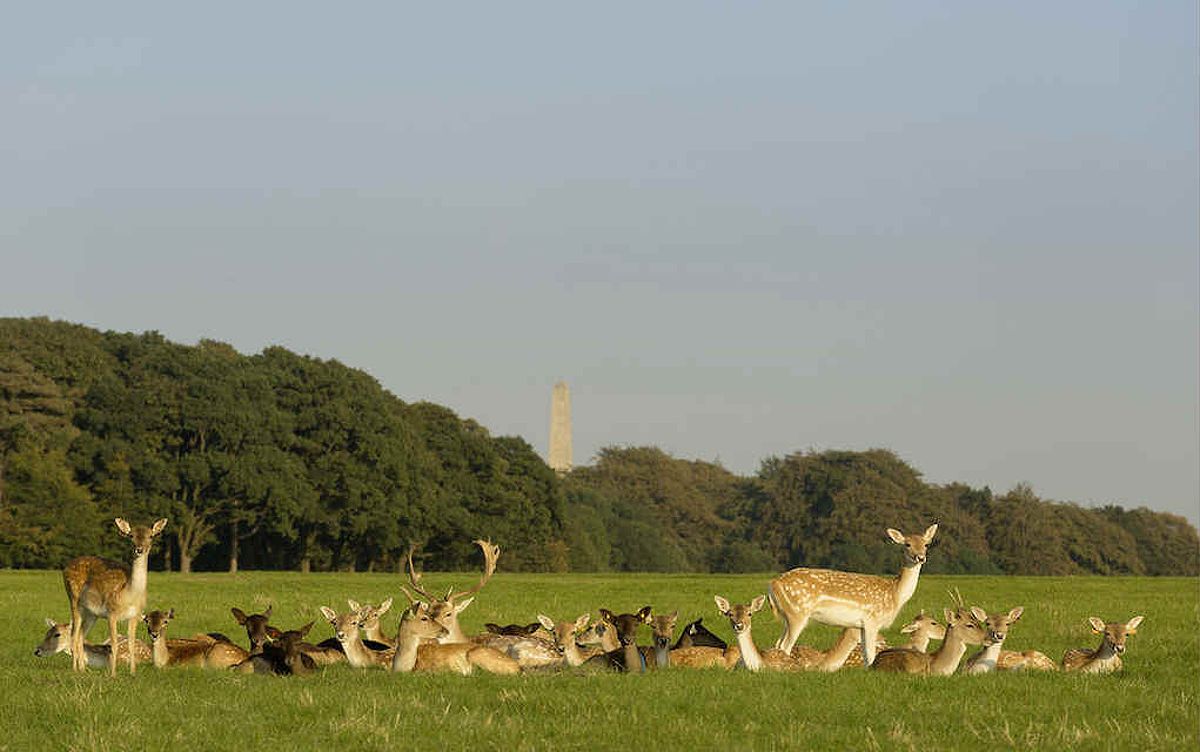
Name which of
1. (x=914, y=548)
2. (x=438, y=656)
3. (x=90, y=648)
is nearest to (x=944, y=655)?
(x=914, y=548)

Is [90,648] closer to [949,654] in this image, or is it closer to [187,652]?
[187,652]

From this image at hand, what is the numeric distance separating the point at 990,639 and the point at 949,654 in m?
0.46

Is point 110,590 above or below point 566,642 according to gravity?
above

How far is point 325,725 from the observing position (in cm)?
1223

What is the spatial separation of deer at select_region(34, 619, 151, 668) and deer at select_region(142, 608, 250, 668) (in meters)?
0.28

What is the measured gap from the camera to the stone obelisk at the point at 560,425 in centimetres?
12181

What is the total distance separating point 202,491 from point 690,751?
51739mm

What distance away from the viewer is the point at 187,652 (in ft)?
58.0

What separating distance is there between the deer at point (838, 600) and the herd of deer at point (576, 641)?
0.04ft

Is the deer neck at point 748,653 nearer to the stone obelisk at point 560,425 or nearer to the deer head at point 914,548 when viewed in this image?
the deer head at point 914,548

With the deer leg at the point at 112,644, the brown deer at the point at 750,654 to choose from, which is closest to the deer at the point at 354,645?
the deer leg at the point at 112,644

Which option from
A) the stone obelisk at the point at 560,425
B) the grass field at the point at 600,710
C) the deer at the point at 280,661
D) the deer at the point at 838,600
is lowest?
the grass field at the point at 600,710

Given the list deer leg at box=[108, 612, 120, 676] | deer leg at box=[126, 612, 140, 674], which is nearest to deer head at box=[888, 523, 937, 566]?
deer leg at box=[126, 612, 140, 674]

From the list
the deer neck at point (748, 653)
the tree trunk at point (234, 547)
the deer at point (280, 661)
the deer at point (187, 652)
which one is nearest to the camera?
the deer neck at point (748, 653)
